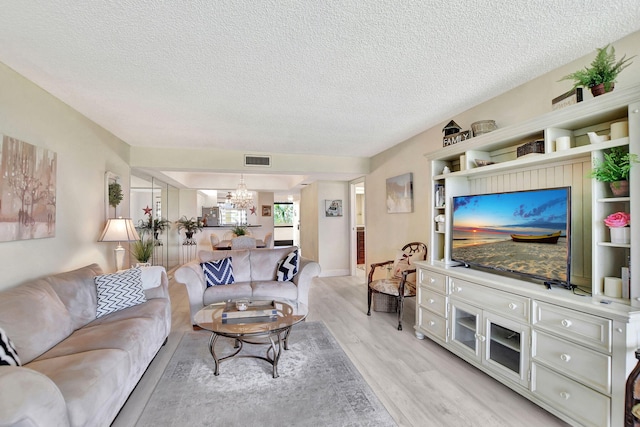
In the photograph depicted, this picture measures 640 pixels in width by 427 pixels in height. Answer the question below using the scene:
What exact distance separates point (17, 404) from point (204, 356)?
1.75m

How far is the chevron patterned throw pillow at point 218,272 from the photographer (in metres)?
3.83

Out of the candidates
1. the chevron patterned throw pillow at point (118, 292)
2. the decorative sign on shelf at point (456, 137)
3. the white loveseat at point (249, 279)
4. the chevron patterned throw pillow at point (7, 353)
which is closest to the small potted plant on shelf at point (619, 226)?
the decorative sign on shelf at point (456, 137)

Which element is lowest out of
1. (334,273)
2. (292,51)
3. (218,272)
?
(334,273)

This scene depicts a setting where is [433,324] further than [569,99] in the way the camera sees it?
Yes

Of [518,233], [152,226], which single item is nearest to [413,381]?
[518,233]

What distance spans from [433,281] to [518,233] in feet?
3.05

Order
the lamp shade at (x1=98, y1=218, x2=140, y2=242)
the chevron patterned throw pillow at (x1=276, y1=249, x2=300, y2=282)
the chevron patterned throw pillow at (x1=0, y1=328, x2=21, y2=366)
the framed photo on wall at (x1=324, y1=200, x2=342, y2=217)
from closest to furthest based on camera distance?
the chevron patterned throw pillow at (x1=0, y1=328, x2=21, y2=366), the lamp shade at (x1=98, y1=218, x2=140, y2=242), the chevron patterned throw pillow at (x1=276, y1=249, x2=300, y2=282), the framed photo on wall at (x1=324, y1=200, x2=342, y2=217)

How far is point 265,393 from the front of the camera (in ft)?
7.06

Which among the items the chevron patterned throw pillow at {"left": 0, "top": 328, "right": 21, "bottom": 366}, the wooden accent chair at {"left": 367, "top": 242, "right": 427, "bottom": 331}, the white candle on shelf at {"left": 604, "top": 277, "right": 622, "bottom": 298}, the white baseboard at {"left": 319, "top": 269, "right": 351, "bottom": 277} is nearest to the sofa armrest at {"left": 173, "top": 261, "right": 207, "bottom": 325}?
the chevron patterned throw pillow at {"left": 0, "top": 328, "right": 21, "bottom": 366}

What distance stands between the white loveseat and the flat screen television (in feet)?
6.31

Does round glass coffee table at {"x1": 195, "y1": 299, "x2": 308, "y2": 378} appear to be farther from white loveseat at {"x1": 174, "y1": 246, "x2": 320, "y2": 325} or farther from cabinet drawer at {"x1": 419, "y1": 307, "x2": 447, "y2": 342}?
cabinet drawer at {"x1": 419, "y1": 307, "x2": 447, "y2": 342}

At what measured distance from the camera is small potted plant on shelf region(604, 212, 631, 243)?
1.65 meters

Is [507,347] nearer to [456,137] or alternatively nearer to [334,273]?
[456,137]

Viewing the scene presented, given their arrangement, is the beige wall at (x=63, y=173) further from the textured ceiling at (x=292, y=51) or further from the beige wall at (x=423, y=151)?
the beige wall at (x=423, y=151)
